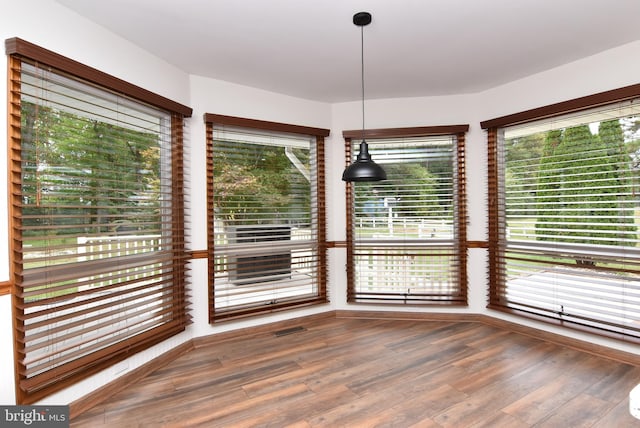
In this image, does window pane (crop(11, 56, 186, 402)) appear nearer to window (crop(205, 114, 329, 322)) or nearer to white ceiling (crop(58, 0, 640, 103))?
window (crop(205, 114, 329, 322))

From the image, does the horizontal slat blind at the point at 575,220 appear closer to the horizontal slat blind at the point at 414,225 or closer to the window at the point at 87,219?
the horizontal slat blind at the point at 414,225

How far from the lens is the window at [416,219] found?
13.1 feet

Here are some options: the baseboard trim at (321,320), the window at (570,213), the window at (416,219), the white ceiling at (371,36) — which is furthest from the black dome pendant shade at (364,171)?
the baseboard trim at (321,320)

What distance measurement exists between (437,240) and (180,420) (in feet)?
9.96

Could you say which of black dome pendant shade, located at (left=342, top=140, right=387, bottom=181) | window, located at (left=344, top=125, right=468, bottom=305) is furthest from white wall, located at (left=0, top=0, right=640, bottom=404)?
black dome pendant shade, located at (left=342, top=140, right=387, bottom=181)

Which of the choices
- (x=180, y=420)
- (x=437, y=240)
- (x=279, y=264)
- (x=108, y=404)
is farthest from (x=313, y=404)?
(x=437, y=240)

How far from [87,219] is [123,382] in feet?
3.98

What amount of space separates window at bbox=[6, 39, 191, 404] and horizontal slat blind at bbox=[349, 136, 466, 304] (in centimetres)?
212

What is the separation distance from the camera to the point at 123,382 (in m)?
2.56

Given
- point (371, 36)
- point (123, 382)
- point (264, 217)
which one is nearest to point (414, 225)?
point (264, 217)

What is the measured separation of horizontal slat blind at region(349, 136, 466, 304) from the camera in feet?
13.1

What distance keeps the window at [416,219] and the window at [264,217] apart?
0.50 metres

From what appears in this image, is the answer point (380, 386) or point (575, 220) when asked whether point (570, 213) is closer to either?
point (575, 220)

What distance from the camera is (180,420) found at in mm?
2143
